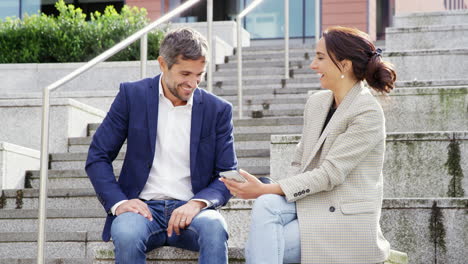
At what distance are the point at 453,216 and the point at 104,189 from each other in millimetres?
1828

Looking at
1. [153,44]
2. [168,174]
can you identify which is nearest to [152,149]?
[168,174]

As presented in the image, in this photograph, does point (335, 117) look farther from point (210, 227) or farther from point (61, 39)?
point (61, 39)

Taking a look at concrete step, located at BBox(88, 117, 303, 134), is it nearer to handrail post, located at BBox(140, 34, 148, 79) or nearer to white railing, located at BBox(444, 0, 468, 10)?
handrail post, located at BBox(140, 34, 148, 79)

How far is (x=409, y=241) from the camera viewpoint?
15.6ft

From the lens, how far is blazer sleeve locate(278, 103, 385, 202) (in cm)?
358

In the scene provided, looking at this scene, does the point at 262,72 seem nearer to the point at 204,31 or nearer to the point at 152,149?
the point at 204,31

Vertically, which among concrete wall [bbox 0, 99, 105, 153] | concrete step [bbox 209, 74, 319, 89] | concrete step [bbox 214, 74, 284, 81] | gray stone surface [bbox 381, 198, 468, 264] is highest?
concrete step [bbox 214, 74, 284, 81]

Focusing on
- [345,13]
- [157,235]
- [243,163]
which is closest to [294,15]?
[345,13]

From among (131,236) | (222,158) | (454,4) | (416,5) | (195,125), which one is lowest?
(131,236)

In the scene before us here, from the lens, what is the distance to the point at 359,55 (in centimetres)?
377

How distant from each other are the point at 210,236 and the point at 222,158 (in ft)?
1.40

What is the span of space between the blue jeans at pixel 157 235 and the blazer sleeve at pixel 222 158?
9 centimetres

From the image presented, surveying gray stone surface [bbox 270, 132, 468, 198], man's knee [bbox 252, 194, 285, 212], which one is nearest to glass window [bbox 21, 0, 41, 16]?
gray stone surface [bbox 270, 132, 468, 198]

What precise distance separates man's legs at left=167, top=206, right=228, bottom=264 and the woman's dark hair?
2.60 feet
